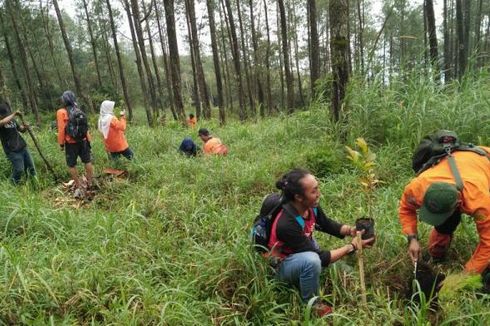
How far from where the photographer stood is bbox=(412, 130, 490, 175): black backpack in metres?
2.76

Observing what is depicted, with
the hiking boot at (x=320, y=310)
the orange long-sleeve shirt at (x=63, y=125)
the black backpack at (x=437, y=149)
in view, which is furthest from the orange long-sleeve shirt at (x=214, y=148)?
the hiking boot at (x=320, y=310)

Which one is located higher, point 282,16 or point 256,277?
point 282,16

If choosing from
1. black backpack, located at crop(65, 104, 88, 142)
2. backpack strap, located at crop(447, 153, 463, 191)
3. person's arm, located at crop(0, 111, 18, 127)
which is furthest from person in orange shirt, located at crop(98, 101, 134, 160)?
backpack strap, located at crop(447, 153, 463, 191)

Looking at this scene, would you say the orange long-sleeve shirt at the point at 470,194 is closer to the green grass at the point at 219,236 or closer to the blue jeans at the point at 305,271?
the green grass at the point at 219,236

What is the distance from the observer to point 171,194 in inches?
193

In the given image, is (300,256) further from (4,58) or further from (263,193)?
(4,58)

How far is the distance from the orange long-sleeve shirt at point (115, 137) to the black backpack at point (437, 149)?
4.85m

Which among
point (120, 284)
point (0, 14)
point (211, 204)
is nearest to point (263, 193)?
point (211, 204)

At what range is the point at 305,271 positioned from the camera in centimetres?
263

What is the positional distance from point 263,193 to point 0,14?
1870cm

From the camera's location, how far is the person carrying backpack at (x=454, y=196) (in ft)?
7.89

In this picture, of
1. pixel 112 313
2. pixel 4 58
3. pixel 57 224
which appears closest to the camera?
pixel 112 313

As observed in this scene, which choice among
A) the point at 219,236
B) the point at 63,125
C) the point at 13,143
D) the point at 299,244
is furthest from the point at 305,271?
the point at 13,143

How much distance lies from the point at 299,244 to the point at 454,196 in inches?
40.3
